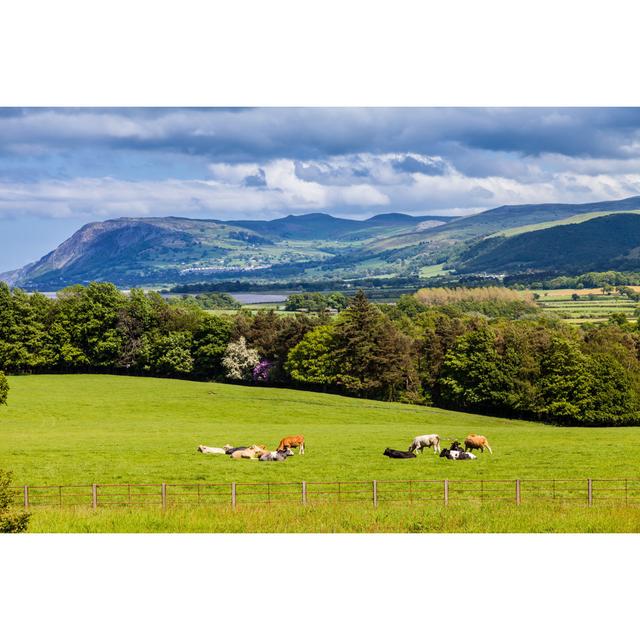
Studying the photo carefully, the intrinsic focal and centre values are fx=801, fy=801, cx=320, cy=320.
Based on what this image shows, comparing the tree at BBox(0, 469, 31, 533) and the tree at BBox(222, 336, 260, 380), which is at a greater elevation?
the tree at BBox(0, 469, 31, 533)

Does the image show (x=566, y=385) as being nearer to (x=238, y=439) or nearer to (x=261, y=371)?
(x=261, y=371)

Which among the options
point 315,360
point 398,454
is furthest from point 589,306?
point 398,454

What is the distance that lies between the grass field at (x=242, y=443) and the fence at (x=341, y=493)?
1.18 m

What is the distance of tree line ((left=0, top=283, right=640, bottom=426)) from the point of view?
194 ft

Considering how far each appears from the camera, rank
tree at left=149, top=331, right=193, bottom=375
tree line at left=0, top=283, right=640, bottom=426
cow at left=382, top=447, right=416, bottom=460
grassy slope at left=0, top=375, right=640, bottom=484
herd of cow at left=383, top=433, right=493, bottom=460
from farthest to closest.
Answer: tree at left=149, top=331, right=193, bottom=375
tree line at left=0, top=283, right=640, bottom=426
herd of cow at left=383, top=433, right=493, bottom=460
cow at left=382, top=447, right=416, bottom=460
grassy slope at left=0, top=375, right=640, bottom=484

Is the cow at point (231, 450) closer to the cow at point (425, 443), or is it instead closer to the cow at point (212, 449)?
the cow at point (212, 449)

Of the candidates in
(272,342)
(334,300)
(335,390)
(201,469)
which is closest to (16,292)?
(272,342)

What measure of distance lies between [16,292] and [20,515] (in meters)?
62.2

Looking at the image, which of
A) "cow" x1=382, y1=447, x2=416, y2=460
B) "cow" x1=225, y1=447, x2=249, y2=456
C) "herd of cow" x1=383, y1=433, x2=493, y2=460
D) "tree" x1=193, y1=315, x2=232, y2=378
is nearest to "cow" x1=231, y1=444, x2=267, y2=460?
"cow" x1=225, y1=447, x2=249, y2=456

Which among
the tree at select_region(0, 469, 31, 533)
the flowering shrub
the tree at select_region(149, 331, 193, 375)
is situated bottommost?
the flowering shrub

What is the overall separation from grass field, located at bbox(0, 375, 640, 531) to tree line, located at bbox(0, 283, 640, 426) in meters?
5.55

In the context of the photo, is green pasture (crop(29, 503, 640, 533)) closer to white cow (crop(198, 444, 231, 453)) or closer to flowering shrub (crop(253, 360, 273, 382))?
white cow (crop(198, 444, 231, 453))

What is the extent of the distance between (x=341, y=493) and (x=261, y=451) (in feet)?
26.6

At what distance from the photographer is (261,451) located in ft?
102
